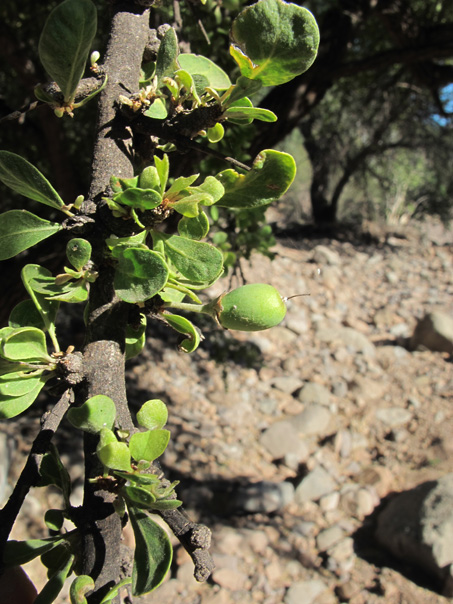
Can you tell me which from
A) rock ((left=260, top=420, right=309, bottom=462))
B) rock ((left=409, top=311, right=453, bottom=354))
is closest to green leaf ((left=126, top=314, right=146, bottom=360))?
rock ((left=260, top=420, right=309, bottom=462))

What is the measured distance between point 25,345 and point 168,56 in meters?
0.33

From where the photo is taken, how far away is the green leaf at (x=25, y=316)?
0.55m

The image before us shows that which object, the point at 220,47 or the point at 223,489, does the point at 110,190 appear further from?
the point at 223,489

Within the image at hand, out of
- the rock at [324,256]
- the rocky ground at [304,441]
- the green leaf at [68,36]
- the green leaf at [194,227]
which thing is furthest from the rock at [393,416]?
the green leaf at [68,36]

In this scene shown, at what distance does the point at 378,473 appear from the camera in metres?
3.28

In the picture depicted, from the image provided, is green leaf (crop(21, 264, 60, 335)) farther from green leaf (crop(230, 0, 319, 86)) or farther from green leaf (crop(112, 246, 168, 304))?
green leaf (crop(230, 0, 319, 86))

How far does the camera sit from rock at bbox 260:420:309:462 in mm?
3352

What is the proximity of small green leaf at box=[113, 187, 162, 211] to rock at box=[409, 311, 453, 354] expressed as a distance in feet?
15.2

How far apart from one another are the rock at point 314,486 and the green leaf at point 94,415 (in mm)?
2820

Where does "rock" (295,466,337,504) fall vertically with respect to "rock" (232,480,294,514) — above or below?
below

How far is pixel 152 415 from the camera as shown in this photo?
52 cm

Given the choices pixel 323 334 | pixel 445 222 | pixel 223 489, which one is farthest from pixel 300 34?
pixel 445 222

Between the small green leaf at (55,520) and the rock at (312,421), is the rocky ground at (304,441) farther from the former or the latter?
the small green leaf at (55,520)

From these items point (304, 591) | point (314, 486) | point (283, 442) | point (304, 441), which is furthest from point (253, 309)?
point (304, 441)
